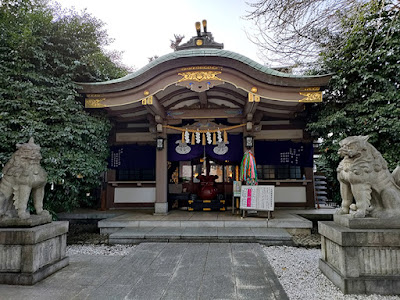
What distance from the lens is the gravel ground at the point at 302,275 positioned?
10.0 feet

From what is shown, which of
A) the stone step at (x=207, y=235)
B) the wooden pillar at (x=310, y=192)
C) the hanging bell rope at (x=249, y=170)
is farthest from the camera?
the wooden pillar at (x=310, y=192)

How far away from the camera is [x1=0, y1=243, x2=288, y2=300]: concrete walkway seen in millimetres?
2924

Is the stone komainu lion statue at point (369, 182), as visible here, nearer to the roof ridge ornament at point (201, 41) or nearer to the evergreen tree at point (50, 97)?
the evergreen tree at point (50, 97)

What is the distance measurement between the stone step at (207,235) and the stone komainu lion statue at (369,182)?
2.61 meters

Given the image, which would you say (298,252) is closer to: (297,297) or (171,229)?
(297,297)

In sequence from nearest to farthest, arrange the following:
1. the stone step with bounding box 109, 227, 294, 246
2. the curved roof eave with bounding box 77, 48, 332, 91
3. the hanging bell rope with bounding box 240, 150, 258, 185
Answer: the stone step with bounding box 109, 227, 294, 246, the curved roof eave with bounding box 77, 48, 332, 91, the hanging bell rope with bounding box 240, 150, 258, 185

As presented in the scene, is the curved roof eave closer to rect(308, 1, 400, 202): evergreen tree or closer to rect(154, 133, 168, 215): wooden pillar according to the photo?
rect(308, 1, 400, 202): evergreen tree

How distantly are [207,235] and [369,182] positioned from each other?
3.62 m

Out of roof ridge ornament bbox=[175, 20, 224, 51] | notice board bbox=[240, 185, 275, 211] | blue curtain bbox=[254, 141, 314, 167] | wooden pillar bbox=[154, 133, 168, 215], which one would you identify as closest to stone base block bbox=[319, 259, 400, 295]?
notice board bbox=[240, 185, 275, 211]

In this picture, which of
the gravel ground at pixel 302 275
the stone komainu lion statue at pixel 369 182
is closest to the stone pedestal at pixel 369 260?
the gravel ground at pixel 302 275

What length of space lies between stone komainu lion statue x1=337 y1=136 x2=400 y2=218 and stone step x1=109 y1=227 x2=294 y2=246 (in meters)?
2.61

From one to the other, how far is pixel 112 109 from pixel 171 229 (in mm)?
4219

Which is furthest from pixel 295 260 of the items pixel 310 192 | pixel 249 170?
pixel 310 192

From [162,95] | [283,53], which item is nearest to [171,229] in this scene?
[162,95]
